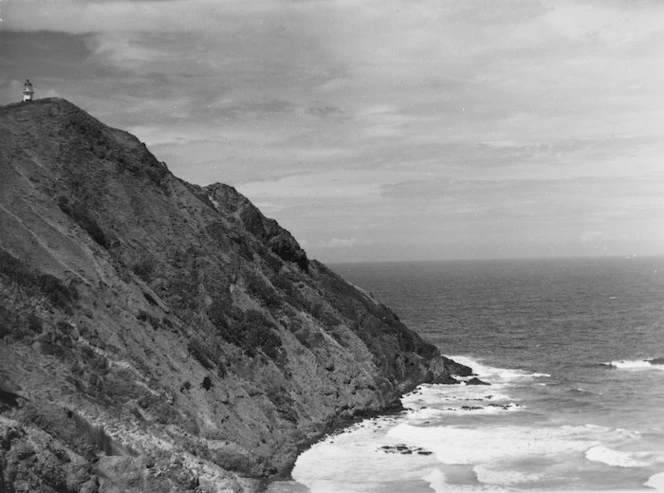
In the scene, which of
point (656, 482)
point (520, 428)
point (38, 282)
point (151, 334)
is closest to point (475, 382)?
point (520, 428)

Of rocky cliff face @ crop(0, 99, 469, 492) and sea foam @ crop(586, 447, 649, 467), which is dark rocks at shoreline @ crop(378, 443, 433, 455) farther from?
sea foam @ crop(586, 447, 649, 467)

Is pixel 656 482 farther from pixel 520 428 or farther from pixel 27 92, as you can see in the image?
pixel 27 92

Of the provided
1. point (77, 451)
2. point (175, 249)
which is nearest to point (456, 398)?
point (175, 249)

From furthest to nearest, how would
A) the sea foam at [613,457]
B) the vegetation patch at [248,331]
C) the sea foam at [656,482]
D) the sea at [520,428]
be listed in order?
the vegetation patch at [248,331] → the sea foam at [613,457] → the sea at [520,428] → the sea foam at [656,482]

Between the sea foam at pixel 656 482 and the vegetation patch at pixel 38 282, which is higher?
the vegetation patch at pixel 38 282

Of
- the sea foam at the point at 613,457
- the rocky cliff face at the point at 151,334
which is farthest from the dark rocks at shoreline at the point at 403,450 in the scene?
the sea foam at the point at 613,457

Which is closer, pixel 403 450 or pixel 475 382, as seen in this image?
pixel 403 450

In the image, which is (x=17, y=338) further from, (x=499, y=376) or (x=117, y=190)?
(x=499, y=376)

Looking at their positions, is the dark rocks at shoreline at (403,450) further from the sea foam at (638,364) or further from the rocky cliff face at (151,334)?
the sea foam at (638,364)
